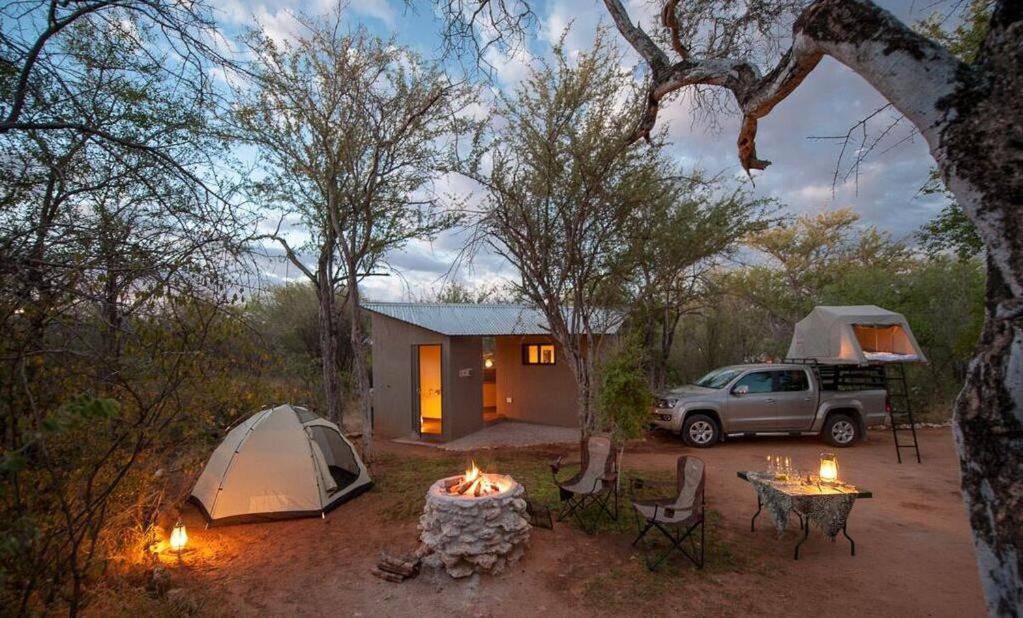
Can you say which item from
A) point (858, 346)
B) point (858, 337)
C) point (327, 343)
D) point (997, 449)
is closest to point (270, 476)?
point (327, 343)

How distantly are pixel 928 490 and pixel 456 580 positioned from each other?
7.15m

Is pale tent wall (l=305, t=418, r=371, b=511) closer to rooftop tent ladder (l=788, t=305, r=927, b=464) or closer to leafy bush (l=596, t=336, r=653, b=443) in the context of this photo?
leafy bush (l=596, t=336, r=653, b=443)

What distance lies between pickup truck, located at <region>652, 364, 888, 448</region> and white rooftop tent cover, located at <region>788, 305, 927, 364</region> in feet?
2.06

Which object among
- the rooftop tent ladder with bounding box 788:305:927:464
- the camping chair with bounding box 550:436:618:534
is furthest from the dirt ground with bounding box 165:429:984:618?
the rooftop tent ladder with bounding box 788:305:927:464

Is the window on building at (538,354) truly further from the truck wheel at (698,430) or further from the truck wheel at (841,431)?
the truck wheel at (841,431)

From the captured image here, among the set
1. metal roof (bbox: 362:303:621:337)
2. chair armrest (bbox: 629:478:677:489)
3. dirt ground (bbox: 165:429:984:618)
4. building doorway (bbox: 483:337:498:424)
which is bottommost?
dirt ground (bbox: 165:429:984:618)

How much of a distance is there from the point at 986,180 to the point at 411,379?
10.7 meters

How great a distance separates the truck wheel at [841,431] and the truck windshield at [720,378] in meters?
2.06

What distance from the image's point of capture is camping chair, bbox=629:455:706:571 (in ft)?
15.9

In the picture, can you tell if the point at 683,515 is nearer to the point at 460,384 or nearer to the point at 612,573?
the point at 612,573

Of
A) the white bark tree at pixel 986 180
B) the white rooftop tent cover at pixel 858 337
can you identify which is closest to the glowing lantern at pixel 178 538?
the white bark tree at pixel 986 180

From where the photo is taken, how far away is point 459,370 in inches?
453

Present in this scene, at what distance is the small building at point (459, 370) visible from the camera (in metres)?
11.5

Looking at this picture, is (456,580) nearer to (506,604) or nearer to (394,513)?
(506,604)
